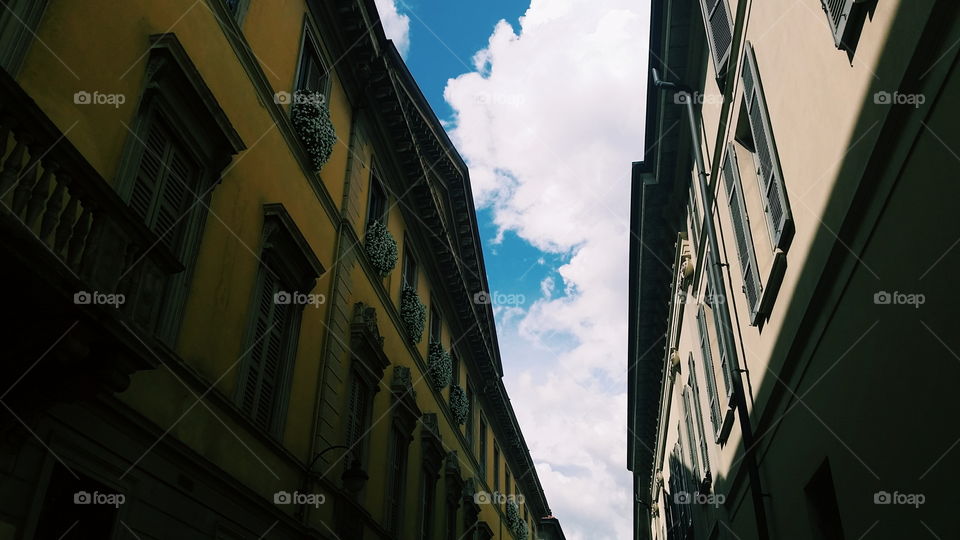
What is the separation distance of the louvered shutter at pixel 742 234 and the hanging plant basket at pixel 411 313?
8.49 m

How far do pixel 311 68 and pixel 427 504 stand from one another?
35.3ft

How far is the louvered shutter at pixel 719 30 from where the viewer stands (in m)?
10.6

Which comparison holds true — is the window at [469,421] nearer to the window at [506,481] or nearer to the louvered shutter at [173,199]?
the window at [506,481]

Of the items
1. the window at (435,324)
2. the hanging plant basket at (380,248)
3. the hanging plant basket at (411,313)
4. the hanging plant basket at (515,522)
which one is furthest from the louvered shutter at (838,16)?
the hanging plant basket at (515,522)

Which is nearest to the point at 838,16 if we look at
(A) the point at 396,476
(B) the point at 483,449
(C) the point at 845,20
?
(C) the point at 845,20

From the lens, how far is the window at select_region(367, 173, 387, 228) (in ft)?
52.5

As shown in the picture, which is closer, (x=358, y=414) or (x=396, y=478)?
(x=358, y=414)

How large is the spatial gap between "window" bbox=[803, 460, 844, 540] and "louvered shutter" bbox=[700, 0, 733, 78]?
5.85 meters

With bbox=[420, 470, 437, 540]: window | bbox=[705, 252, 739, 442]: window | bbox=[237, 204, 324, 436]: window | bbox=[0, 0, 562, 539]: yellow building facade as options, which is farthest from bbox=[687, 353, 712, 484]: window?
bbox=[237, 204, 324, 436]: window

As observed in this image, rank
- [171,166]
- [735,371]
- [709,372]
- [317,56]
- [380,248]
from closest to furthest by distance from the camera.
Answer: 1. [171,166]
2. [735,371]
3. [317,56]
4. [709,372]
5. [380,248]

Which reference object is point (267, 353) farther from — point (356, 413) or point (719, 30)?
point (719, 30)

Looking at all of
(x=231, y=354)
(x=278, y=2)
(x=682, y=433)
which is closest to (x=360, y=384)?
(x=231, y=354)

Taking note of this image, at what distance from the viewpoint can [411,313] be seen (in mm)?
17750

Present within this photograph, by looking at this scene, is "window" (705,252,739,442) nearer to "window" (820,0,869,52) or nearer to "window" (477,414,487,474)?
"window" (820,0,869,52)
